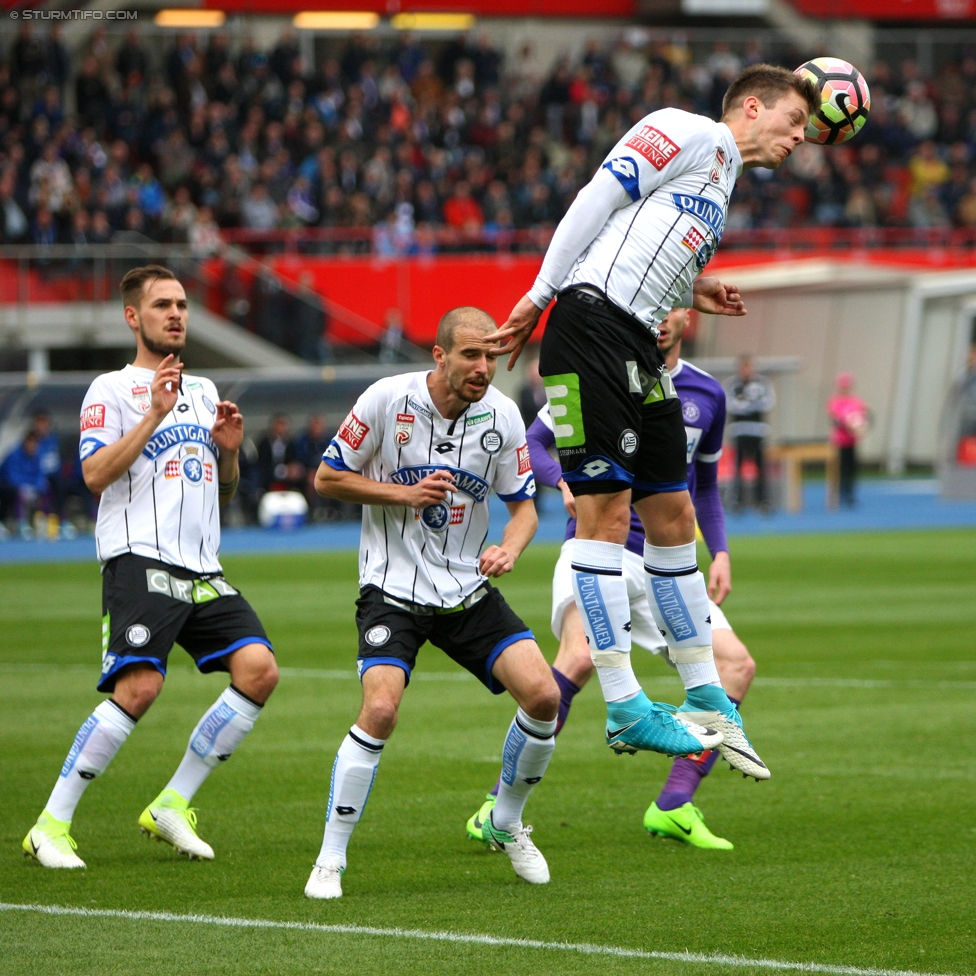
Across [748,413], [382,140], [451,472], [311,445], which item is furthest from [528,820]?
[382,140]

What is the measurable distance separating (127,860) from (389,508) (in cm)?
193

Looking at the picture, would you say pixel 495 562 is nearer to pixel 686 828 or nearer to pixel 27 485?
pixel 686 828

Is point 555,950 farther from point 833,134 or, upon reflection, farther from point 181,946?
point 833,134

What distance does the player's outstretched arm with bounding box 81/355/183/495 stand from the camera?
22.0ft

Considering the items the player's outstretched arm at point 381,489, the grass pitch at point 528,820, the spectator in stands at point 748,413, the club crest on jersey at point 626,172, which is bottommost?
the spectator in stands at point 748,413

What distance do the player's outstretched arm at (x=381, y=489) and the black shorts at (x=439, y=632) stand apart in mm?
410

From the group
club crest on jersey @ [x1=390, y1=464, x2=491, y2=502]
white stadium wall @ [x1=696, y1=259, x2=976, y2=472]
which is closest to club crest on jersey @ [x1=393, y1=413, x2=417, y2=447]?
club crest on jersey @ [x1=390, y1=464, x2=491, y2=502]

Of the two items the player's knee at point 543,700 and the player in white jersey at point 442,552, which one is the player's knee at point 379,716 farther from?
the player's knee at point 543,700

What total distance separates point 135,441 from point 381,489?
1.11 m

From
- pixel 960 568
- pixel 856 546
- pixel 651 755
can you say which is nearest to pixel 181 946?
pixel 651 755

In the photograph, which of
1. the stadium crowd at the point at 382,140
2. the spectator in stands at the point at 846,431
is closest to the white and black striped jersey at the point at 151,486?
the stadium crowd at the point at 382,140

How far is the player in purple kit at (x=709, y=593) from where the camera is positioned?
7.22m

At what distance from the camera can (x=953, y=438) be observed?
30.1 metres

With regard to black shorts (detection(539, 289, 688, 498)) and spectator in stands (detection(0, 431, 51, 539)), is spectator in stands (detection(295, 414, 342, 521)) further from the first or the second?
black shorts (detection(539, 289, 688, 498))
